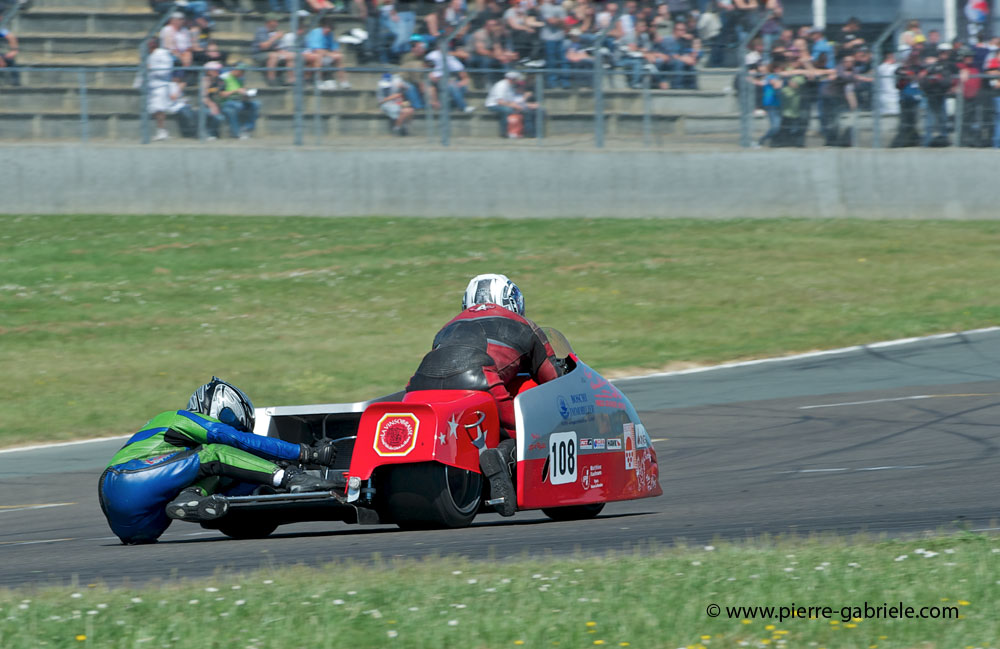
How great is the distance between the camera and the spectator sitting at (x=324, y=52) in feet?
72.2

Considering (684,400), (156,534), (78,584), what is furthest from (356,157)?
(78,584)

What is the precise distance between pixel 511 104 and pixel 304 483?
15.3 meters

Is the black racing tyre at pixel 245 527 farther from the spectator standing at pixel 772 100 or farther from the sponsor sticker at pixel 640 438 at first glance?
the spectator standing at pixel 772 100

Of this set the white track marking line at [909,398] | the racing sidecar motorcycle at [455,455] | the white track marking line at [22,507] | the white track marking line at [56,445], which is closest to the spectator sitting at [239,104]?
the white track marking line at [56,445]

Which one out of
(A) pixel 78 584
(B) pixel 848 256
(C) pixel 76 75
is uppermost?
(C) pixel 76 75

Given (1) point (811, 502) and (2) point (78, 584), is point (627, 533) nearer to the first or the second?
(1) point (811, 502)

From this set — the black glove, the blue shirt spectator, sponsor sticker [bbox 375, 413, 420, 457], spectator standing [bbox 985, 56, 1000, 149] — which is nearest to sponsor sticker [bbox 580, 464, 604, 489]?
sponsor sticker [bbox 375, 413, 420, 457]

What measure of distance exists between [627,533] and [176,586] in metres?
2.38

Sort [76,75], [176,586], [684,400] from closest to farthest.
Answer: [176,586]
[684,400]
[76,75]

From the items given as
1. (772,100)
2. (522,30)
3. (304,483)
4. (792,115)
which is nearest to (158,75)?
(522,30)

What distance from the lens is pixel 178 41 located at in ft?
72.8

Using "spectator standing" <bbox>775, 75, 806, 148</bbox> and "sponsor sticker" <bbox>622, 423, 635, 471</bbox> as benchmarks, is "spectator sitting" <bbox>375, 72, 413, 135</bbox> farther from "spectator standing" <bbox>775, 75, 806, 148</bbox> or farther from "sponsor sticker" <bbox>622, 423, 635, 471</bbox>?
"sponsor sticker" <bbox>622, 423, 635, 471</bbox>

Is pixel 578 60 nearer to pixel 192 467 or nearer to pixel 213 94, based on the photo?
pixel 213 94

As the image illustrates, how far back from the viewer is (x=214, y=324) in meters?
17.1
